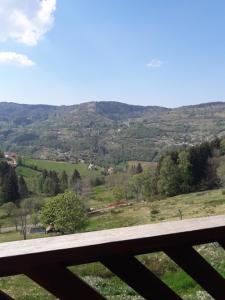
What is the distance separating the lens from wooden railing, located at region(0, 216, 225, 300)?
232 cm

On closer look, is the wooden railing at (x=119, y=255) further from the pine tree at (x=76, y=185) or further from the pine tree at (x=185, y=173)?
the pine tree at (x=76, y=185)

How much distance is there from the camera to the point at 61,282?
240 cm

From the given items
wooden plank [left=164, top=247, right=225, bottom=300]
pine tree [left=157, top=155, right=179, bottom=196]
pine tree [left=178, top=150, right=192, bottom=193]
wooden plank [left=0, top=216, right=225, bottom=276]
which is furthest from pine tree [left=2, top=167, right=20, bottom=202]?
wooden plank [left=0, top=216, right=225, bottom=276]

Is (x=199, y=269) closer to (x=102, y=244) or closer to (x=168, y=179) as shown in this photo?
(x=102, y=244)

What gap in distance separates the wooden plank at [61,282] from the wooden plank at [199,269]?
0.53 metres

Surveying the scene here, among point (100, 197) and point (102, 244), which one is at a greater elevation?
point (102, 244)

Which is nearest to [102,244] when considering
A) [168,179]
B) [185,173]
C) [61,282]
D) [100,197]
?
[61,282]

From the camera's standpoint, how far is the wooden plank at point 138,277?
2523 mm

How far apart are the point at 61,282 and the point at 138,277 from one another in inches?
18.0

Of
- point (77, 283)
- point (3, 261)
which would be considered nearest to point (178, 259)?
point (77, 283)

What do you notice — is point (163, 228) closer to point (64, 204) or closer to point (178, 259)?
point (178, 259)

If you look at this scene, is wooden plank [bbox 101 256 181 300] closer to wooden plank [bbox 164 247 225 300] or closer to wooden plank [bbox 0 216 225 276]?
wooden plank [bbox 0 216 225 276]

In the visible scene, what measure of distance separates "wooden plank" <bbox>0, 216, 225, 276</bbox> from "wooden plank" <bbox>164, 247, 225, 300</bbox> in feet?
0.19

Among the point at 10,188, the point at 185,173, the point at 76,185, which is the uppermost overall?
the point at 185,173
